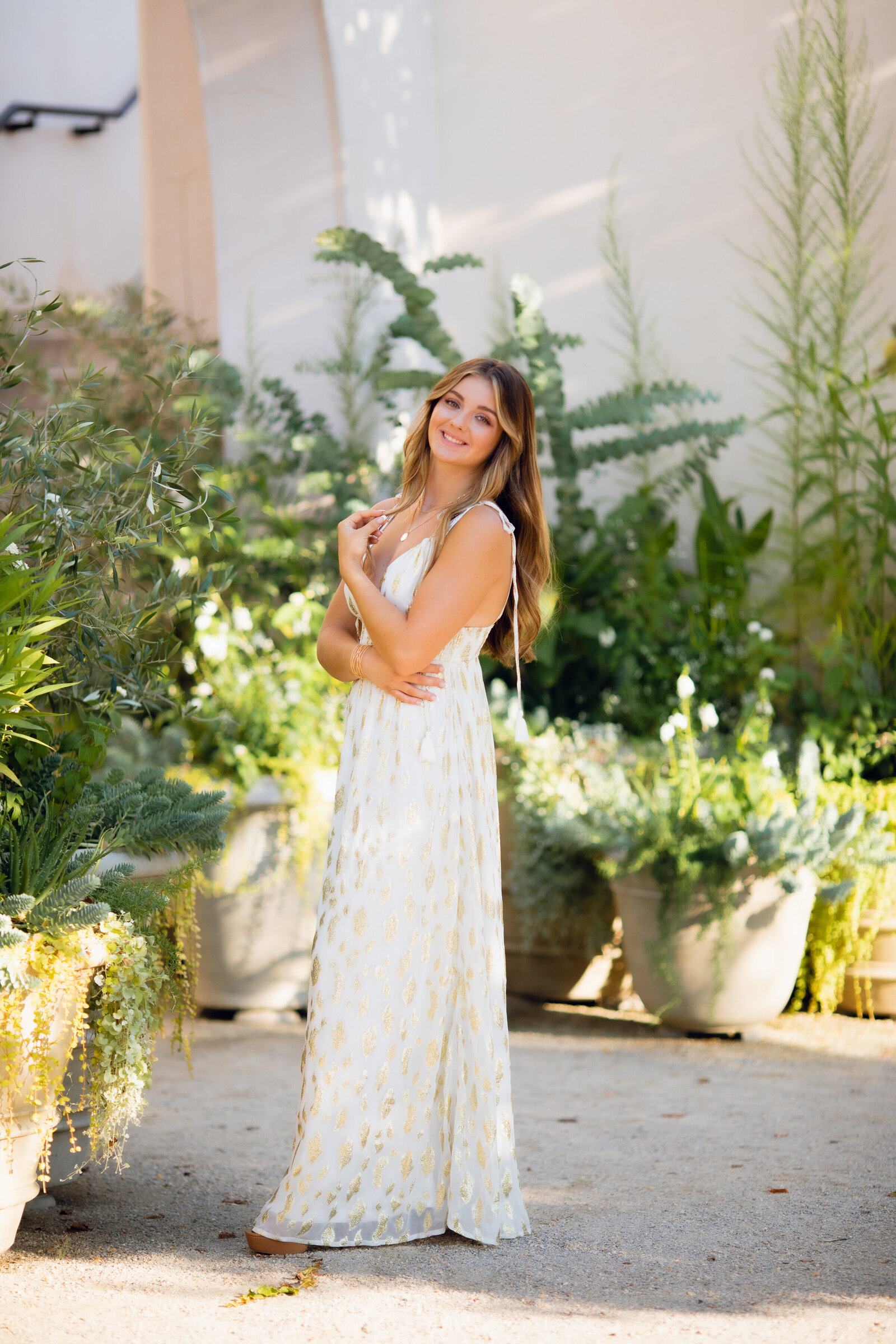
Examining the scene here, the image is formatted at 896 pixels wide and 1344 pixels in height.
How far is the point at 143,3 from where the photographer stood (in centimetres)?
625

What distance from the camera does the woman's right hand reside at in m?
2.54

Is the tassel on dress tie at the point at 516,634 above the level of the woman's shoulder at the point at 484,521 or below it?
below

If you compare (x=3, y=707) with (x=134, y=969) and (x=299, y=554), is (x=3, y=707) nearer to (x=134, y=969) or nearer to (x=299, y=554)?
(x=134, y=969)

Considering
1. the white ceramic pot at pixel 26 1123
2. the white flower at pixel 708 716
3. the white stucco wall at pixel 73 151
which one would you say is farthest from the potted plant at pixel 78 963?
the white stucco wall at pixel 73 151

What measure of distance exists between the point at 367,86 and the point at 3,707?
4.26m

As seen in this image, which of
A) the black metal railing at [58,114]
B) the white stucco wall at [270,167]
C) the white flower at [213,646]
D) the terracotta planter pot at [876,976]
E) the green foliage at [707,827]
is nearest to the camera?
the green foliage at [707,827]

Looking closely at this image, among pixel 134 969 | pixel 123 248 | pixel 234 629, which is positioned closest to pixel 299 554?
pixel 234 629

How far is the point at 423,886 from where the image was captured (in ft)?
8.34

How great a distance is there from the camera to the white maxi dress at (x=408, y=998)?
2480 mm

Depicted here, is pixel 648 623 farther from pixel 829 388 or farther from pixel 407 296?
pixel 407 296

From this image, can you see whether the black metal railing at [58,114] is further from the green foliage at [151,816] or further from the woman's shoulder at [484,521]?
the woman's shoulder at [484,521]

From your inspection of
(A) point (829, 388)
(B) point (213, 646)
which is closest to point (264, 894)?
(B) point (213, 646)

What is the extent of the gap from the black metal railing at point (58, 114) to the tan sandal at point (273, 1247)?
7313 millimetres

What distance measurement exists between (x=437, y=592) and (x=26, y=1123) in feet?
4.01
